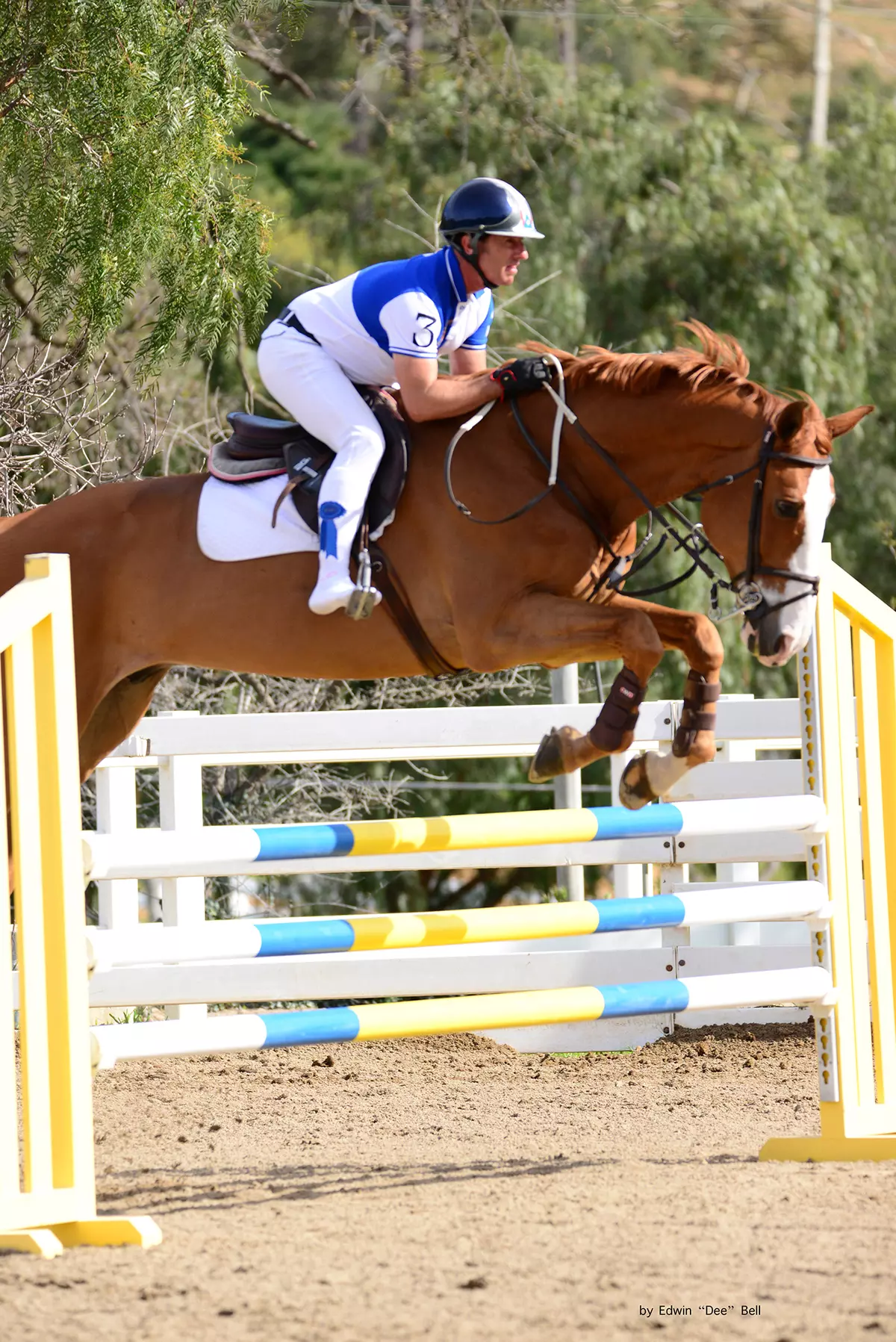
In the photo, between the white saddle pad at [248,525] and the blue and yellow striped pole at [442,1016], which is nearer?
the blue and yellow striped pole at [442,1016]

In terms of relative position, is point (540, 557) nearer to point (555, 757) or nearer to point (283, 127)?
point (555, 757)

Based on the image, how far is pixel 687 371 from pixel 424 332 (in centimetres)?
68

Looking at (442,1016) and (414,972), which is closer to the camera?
(442,1016)

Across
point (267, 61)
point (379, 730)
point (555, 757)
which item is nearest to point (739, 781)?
point (379, 730)

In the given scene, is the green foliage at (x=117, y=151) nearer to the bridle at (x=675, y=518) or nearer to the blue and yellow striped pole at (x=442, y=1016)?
the bridle at (x=675, y=518)

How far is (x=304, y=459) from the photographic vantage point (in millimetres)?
4203

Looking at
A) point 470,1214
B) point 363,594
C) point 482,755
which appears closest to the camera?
point 470,1214

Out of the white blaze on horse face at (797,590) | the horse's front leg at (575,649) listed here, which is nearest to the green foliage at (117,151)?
the horse's front leg at (575,649)

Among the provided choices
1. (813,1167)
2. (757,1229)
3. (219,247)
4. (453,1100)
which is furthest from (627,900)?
(219,247)

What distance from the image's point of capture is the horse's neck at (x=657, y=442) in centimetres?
402

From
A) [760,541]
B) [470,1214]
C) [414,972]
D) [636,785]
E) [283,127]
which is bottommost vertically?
[470,1214]

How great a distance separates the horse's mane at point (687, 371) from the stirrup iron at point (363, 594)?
73 centimetres

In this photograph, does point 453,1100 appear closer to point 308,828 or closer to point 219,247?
point 308,828

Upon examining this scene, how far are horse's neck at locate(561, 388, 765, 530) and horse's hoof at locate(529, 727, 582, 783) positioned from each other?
0.59 m
